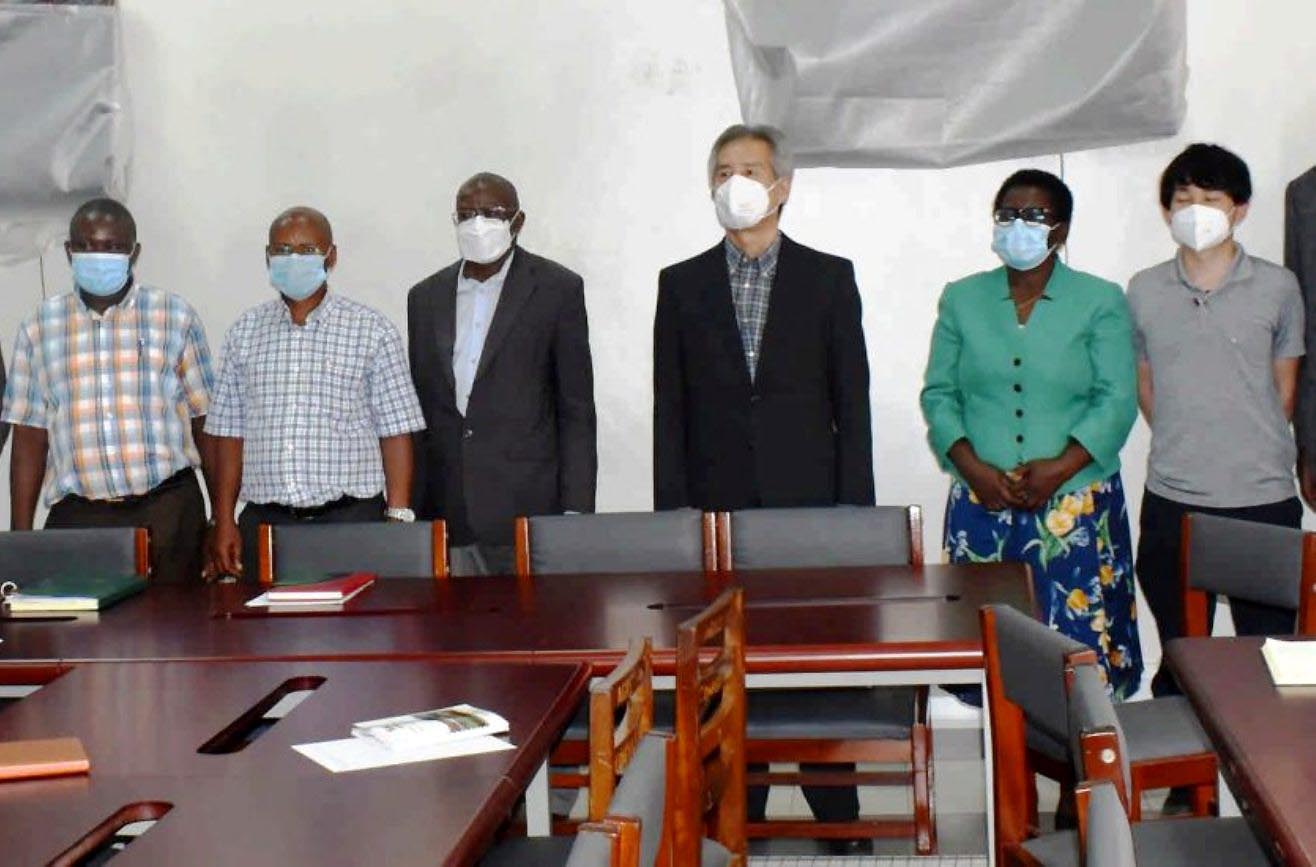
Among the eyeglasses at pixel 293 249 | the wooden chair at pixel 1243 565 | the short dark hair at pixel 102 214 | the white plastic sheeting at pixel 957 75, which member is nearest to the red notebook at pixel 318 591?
the eyeglasses at pixel 293 249

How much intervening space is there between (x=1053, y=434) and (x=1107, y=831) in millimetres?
2603

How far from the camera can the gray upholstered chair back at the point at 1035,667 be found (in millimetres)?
2686

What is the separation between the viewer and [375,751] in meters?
2.55

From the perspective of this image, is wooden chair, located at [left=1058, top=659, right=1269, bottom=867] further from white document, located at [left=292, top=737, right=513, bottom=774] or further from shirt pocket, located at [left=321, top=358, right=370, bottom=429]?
shirt pocket, located at [left=321, top=358, right=370, bottom=429]

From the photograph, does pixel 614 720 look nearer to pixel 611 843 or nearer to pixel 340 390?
pixel 611 843

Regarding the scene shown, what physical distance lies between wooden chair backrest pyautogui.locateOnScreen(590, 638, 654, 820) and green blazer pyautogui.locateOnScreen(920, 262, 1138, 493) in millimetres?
2005

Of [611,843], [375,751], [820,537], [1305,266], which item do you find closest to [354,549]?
[820,537]

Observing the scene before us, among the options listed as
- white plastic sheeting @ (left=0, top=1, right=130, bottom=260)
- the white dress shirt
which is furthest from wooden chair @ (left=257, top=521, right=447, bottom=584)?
white plastic sheeting @ (left=0, top=1, right=130, bottom=260)

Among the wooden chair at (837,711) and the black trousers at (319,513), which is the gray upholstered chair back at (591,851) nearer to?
the wooden chair at (837,711)

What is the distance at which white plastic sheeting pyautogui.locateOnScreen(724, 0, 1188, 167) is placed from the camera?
5.04 metres

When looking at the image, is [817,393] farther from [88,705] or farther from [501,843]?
[88,705]

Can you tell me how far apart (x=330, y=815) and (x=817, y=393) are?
2.45 meters

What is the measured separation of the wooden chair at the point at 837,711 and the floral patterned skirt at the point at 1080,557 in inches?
21.0

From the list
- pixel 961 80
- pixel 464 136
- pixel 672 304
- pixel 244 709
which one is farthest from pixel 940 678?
pixel 464 136
